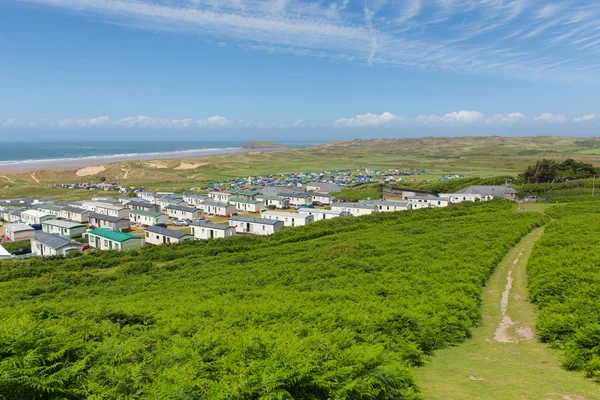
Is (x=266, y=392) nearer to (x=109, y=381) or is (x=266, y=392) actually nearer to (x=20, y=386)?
(x=109, y=381)

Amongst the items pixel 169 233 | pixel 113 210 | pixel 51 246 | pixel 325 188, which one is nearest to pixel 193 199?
pixel 113 210

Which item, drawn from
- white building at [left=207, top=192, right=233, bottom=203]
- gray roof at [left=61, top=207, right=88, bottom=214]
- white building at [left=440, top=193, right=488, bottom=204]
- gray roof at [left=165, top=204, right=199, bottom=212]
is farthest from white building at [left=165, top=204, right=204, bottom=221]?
white building at [left=440, top=193, right=488, bottom=204]

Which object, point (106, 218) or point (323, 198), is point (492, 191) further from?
point (106, 218)

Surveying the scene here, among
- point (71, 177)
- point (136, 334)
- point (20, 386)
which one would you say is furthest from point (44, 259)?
point (71, 177)

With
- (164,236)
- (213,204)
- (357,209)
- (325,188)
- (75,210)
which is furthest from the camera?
(325,188)

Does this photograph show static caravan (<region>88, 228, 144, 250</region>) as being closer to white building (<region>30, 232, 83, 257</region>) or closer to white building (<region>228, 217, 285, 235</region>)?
white building (<region>30, 232, 83, 257</region>)
